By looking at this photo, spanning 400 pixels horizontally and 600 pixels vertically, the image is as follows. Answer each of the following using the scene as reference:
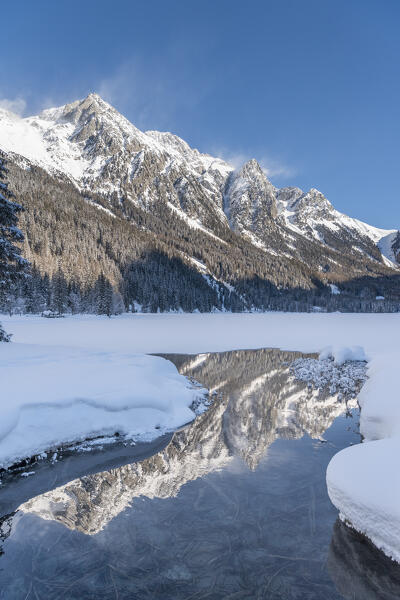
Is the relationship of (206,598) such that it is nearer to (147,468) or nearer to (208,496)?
(208,496)

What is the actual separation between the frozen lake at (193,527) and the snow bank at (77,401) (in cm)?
102

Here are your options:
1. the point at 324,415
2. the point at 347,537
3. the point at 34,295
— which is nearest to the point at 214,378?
the point at 324,415

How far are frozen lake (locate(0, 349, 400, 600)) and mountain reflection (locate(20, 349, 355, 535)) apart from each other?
0.04 meters

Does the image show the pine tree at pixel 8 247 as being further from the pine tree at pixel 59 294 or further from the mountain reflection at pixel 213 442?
the pine tree at pixel 59 294

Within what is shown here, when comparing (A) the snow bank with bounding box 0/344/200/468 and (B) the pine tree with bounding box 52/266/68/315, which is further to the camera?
(B) the pine tree with bounding box 52/266/68/315

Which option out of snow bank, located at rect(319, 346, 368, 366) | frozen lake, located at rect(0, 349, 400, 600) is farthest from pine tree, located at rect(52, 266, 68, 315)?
frozen lake, located at rect(0, 349, 400, 600)

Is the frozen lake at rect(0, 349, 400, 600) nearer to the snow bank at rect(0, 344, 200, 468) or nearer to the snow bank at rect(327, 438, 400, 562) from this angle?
the snow bank at rect(327, 438, 400, 562)

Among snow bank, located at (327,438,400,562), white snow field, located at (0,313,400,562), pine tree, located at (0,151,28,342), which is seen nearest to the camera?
snow bank, located at (327,438,400,562)

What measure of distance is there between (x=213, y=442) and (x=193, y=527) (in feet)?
13.5

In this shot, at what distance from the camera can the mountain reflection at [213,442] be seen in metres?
6.91

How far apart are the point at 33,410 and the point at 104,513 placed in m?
4.14

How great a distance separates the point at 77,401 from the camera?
34.3 feet

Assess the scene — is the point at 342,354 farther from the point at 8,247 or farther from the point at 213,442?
the point at 8,247

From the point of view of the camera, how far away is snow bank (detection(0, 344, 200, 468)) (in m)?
9.07
